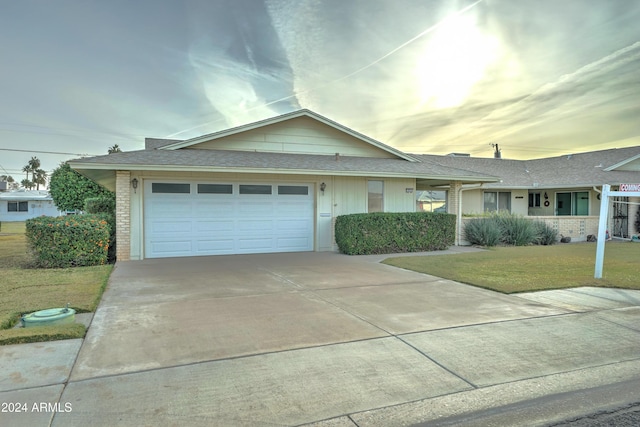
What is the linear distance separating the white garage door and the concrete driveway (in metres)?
4.66

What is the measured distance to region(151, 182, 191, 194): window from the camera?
12.2 meters

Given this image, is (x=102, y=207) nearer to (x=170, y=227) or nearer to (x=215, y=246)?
(x=170, y=227)

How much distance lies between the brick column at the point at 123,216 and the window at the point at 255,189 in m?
3.41

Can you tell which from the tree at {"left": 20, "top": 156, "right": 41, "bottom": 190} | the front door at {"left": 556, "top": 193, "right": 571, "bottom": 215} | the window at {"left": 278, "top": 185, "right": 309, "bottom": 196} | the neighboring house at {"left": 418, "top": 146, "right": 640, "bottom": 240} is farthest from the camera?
the tree at {"left": 20, "top": 156, "right": 41, "bottom": 190}

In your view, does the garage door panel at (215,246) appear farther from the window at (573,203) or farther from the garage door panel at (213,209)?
the window at (573,203)

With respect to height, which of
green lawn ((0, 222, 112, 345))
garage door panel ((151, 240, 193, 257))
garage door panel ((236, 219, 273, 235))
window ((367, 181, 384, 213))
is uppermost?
window ((367, 181, 384, 213))

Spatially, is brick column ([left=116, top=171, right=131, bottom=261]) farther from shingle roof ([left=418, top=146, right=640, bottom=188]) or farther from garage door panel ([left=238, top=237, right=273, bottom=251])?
shingle roof ([left=418, top=146, right=640, bottom=188])

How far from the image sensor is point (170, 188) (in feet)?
40.7

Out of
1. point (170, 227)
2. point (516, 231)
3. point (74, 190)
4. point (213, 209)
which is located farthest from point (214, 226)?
point (74, 190)

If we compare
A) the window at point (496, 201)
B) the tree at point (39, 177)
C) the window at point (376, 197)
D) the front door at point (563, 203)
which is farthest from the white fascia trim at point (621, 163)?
the tree at point (39, 177)

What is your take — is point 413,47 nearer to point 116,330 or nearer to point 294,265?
point 294,265

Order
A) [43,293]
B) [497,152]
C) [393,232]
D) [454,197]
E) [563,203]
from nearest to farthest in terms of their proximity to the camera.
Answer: [43,293] → [393,232] → [454,197] → [563,203] → [497,152]

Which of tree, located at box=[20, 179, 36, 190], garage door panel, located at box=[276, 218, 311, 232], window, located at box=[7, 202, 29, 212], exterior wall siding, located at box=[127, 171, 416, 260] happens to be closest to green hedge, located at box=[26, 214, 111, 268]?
exterior wall siding, located at box=[127, 171, 416, 260]

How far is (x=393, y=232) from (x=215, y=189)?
20.0 feet
